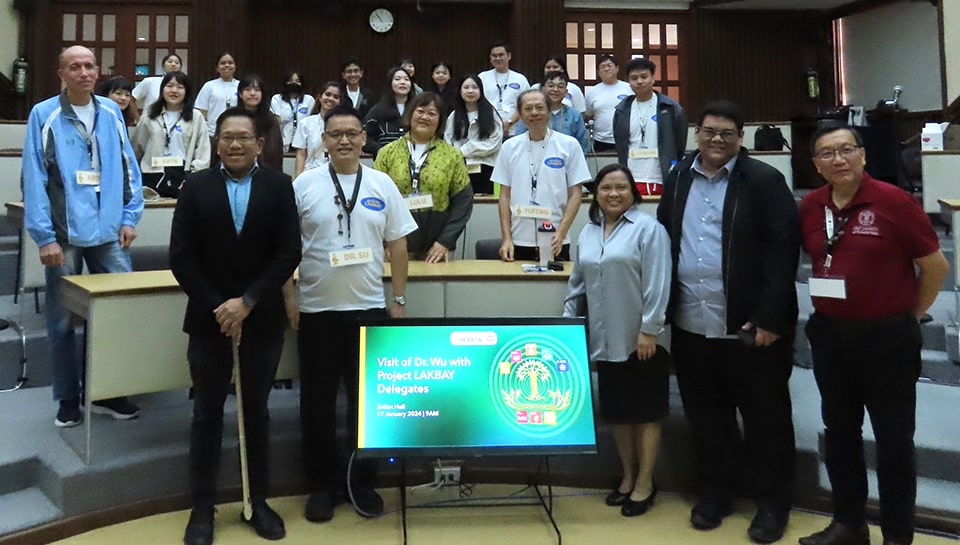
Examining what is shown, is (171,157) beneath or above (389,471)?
above

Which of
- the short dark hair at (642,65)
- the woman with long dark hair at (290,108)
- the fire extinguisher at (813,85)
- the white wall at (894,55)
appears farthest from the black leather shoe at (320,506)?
the fire extinguisher at (813,85)

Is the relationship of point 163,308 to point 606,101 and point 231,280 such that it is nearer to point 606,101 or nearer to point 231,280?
point 231,280

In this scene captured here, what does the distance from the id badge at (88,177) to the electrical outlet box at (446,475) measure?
6.00ft

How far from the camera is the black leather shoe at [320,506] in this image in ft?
8.13

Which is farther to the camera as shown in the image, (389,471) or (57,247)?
(389,471)

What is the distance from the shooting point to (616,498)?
105 inches

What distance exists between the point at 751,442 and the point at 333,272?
160 centimetres

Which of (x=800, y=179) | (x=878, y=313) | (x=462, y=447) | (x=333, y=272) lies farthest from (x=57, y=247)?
(x=800, y=179)

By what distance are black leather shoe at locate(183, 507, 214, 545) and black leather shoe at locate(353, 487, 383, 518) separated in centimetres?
51

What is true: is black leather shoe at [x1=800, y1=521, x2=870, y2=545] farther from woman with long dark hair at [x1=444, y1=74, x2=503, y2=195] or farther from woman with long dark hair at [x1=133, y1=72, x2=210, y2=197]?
woman with long dark hair at [x1=133, y1=72, x2=210, y2=197]

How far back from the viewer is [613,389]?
2521 millimetres

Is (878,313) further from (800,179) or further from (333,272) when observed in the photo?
(800,179)

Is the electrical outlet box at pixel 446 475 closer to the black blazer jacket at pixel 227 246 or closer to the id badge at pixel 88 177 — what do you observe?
the black blazer jacket at pixel 227 246

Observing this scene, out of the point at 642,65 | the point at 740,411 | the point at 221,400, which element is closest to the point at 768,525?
the point at 740,411
